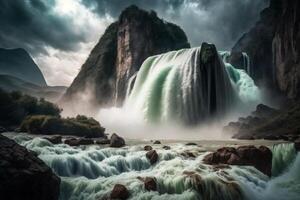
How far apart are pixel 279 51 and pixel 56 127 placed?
1961 inches

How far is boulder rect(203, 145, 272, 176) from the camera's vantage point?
18469mm

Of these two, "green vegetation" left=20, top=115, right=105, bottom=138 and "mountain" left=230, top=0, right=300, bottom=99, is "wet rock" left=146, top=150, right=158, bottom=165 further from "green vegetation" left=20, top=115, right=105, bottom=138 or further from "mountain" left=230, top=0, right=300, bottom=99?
"mountain" left=230, top=0, right=300, bottom=99

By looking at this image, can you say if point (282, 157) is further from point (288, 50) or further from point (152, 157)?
point (288, 50)

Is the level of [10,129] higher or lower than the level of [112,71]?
lower

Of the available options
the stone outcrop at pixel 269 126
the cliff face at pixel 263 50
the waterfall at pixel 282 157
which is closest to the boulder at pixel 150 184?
the waterfall at pixel 282 157

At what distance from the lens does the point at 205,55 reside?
51.4m

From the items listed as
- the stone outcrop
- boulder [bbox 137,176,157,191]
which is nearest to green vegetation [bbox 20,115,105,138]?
the stone outcrop

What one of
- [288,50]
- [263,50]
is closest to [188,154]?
[288,50]

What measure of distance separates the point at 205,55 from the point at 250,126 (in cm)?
1448

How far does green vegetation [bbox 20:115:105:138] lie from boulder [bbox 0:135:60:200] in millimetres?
27556

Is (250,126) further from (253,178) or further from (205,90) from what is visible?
(253,178)

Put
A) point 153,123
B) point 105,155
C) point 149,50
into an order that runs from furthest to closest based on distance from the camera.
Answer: point 149,50 → point 153,123 → point 105,155

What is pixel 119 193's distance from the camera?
13242 mm

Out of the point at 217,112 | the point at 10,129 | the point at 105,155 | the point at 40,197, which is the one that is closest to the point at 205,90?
the point at 217,112
